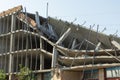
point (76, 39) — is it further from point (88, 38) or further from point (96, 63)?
point (96, 63)

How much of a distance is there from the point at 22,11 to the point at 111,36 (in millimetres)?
10570

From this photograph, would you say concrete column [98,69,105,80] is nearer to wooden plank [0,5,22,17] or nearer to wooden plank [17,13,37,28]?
wooden plank [17,13,37,28]

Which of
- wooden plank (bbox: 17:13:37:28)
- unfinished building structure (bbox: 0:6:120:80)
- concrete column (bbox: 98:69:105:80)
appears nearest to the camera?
concrete column (bbox: 98:69:105:80)

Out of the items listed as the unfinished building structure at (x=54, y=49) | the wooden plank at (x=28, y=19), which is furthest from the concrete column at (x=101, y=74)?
the wooden plank at (x=28, y=19)

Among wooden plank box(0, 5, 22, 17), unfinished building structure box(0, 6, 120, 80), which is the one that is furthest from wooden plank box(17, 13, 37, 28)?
wooden plank box(0, 5, 22, 17)

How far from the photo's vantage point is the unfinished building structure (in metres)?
29.8

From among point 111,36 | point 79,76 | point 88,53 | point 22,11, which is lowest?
point 79,76

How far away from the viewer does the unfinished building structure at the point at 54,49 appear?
97.7 feet

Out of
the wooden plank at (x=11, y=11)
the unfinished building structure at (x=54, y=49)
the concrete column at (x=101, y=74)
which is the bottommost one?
the concrete column at (x=101, y=74)

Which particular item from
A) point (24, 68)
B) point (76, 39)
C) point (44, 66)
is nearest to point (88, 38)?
point (76, 39)

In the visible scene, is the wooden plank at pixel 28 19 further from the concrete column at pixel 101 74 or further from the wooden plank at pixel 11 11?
the concrete column at pixel 101 74

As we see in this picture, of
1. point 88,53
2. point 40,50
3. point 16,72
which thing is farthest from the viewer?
point 16,72

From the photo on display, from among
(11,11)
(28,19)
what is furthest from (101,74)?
(11,11)

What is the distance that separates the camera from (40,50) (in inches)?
1334
